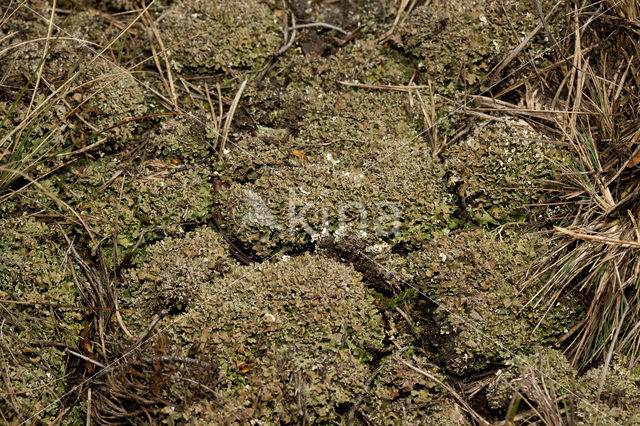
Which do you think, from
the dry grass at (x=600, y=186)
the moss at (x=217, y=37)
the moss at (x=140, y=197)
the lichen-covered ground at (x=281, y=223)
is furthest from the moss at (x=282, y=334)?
the moss at (x=217, y=37)

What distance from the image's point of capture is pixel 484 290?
10.8 feet

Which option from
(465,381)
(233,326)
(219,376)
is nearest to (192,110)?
(233,326)

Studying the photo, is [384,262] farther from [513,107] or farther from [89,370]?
[89,370]

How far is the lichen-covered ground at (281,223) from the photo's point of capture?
10.0ft

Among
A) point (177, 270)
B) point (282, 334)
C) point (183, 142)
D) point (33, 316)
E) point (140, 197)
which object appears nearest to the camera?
point (282, 334)

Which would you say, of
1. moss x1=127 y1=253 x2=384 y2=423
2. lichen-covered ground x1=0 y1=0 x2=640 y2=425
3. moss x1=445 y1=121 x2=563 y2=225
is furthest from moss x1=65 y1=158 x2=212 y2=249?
moss x1=445 y1=121 x2=563 y2=225

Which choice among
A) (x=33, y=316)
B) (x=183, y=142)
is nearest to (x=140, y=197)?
(x=183, y=142)

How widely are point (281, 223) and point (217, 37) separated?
1.60 m

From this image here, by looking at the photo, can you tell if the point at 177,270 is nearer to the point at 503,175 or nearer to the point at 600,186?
the point at 503,175

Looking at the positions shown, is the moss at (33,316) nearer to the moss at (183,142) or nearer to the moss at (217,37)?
the moss at (183,142)

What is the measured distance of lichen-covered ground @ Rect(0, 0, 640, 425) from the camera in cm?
306

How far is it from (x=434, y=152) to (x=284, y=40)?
4.83 ft

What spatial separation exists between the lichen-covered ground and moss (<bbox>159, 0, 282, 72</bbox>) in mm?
17

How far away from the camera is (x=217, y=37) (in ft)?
13.6
